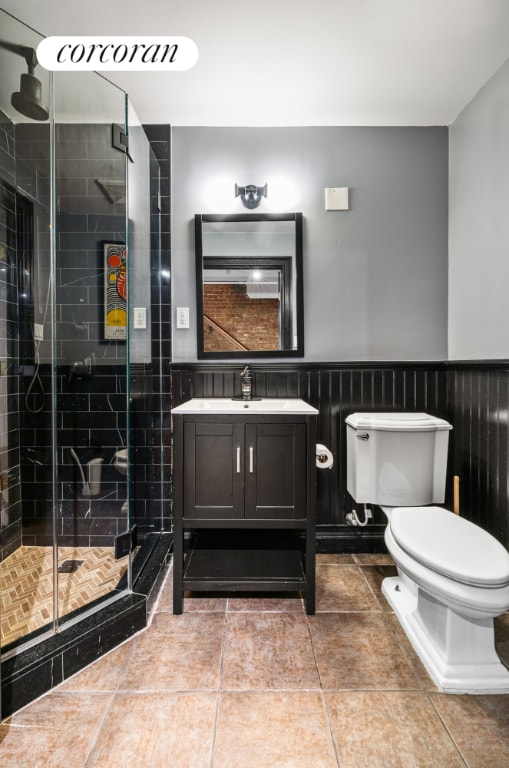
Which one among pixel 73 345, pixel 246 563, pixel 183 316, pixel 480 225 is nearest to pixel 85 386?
pixel 73 345

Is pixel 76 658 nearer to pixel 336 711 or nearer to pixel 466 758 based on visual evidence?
pixel 336 711

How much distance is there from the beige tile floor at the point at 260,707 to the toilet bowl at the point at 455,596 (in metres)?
0.05

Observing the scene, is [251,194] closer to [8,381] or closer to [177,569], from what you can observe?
[8,381]

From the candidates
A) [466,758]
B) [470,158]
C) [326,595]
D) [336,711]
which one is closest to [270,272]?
[470,158]

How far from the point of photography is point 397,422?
1.83 m

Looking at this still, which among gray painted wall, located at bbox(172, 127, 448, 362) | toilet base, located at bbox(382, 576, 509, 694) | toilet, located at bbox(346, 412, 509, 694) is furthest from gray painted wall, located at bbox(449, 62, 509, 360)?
toilet base, located at bbox(382, 576, 509, 694)

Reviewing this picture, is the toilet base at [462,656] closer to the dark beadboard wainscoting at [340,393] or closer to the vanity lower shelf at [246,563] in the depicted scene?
the vanity lower shelf at [246,563]

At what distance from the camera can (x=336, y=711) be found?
1.20 meters

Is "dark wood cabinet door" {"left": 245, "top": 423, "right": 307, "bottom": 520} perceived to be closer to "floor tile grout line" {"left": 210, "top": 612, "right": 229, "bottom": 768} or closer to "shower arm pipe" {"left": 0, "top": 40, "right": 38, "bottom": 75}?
"floor tile grout line" {"left": 210, "top": 612, "right": 229, "bottom": 768}

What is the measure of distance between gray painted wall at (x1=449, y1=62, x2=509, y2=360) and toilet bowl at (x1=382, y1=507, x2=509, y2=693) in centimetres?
89

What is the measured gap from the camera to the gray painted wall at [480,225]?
1.76 meters

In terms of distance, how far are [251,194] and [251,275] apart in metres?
0.43

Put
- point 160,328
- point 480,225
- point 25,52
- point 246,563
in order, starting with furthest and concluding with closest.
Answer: point 160,328 → point 480,225 → point 246,563 → point 25,52

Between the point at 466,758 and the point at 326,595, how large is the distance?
78 cm
